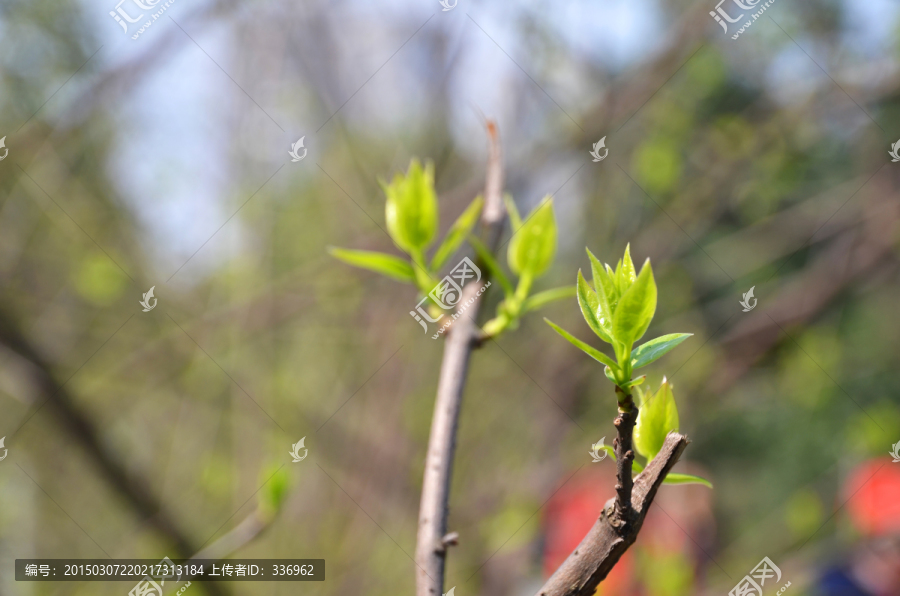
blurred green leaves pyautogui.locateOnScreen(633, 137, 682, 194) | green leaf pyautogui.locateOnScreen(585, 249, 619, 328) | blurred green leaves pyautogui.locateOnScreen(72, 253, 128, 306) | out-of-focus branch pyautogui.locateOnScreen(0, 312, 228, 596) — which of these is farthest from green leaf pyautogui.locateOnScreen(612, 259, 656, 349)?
blurred green leaves pyautogui.locateOnScreen(72, 253, 128, 306)

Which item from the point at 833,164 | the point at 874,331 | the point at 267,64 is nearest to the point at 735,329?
the point at 833,164

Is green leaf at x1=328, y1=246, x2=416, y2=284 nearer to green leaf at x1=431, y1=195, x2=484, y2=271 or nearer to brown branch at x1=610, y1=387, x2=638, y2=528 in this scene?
green leaf at x1=431, y1=195, x2=484, y2=271

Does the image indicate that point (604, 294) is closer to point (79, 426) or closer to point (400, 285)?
point (79, 426)

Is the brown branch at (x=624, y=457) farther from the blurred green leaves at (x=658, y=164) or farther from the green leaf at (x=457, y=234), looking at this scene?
the blurred green leaves at (x=658, y=164)

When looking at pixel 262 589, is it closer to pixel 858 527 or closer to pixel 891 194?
pixel 858 527

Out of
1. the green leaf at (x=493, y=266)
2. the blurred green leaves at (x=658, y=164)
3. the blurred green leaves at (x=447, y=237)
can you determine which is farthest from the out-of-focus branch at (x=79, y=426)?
the blurred green leaves at (x=658, y=164)

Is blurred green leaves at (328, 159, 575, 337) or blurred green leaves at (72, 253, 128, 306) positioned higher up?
blurred green leaves at (72, 253, 128, 306)
